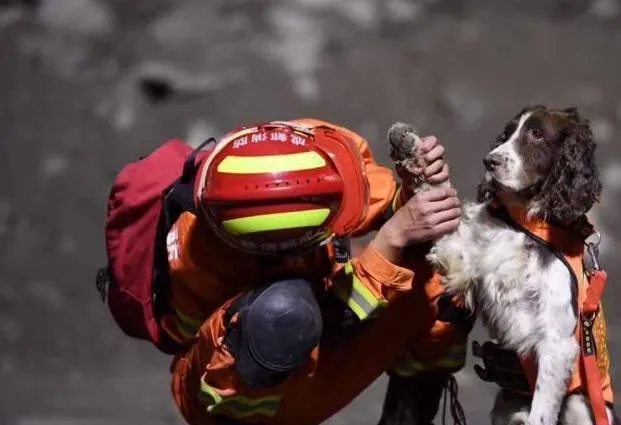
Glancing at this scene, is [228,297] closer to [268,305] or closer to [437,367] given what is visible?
[268,305]

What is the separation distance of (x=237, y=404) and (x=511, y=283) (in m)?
0.83

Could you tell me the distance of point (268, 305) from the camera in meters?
3.24

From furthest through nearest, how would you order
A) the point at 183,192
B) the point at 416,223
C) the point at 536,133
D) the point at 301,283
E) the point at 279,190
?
the point at 536,133
the point at 183,192
the point at 416,223
the point at 301,283
the point at 279,190

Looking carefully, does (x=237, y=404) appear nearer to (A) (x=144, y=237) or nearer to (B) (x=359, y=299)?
(B) (x=359, y=299)

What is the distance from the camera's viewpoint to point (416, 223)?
346cm

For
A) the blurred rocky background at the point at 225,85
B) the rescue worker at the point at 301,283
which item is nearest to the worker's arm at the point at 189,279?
the rescue worker at the point at 301,283

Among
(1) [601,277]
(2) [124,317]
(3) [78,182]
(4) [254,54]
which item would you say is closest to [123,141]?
(3) [78,182]

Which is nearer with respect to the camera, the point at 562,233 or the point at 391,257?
the point at 391,257

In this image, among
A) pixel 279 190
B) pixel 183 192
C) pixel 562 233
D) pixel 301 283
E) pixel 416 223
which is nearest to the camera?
pixel 279 190

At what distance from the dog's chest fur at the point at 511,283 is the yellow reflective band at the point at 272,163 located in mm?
587

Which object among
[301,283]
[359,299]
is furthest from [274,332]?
[359,299]

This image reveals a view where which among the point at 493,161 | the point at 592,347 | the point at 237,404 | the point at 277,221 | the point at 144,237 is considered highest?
the point at 493,161

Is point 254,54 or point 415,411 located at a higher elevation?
point 254,54

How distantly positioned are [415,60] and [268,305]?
170 inches
